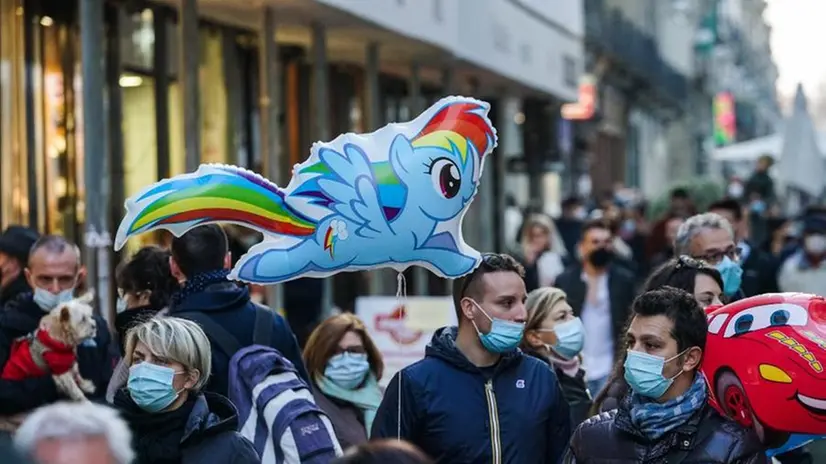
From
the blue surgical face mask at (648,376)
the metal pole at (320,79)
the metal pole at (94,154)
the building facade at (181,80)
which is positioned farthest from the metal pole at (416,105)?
the blue surgical face mask at (648,376)

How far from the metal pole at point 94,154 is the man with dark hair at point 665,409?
6.55 metres

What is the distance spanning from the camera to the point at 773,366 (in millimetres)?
6070

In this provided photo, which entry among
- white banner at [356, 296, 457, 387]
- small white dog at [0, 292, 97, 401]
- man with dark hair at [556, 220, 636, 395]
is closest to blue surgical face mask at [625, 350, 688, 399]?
small white dog at [0, 292, 97, 401]

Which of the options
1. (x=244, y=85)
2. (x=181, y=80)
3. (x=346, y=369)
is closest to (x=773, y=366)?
(x=346, y=369)

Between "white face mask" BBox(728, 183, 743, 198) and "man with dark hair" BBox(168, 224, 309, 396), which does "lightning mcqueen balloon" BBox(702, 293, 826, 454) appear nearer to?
"man with dark hair" BBox(168, 224, 309, 396)

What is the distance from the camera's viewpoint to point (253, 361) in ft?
22.4

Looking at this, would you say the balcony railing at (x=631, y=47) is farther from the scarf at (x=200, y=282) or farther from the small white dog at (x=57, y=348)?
the scarf at (x=200, y=282)

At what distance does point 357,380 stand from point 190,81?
20.7 ft

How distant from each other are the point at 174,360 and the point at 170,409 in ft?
0.53

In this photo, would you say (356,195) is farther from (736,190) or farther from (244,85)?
(736,190)

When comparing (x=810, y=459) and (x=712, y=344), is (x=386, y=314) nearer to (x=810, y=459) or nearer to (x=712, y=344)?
(x=810, y=459)

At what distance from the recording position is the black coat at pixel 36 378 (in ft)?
26.2

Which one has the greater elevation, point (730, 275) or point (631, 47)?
point (631, 47)

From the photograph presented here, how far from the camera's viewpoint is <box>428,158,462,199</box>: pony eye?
653cm
